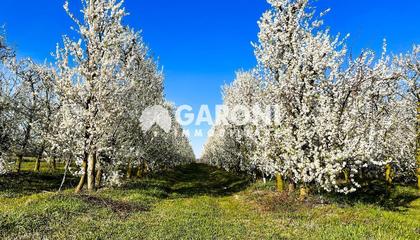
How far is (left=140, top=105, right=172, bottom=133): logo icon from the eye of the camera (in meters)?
38.2

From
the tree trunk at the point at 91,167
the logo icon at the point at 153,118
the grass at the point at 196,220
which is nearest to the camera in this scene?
the grass at the point at 196,220

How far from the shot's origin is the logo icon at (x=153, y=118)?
125 feet

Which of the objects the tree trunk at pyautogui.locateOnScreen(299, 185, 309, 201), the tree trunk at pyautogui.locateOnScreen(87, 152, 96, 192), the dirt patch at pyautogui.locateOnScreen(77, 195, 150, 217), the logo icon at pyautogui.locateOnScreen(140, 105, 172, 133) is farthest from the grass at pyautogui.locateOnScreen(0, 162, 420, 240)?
the logo icon at pyautogui.locateOnScreen(140, 105, 172, 133)

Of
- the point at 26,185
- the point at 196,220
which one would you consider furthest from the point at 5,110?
the point at 196,220

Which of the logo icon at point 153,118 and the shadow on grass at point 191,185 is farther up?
the logo icon at point 153,118

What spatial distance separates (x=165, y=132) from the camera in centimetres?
4719

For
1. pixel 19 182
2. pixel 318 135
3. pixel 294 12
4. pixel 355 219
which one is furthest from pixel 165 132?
pixel 355 219

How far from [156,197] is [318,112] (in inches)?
495

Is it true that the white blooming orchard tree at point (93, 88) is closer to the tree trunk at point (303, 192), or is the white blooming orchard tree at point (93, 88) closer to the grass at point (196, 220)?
the grass at point (196, 220)

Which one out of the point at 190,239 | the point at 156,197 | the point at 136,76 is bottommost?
the point at 190,239

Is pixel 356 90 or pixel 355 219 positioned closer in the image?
pixel 355 219

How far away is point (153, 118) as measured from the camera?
40.9 meters

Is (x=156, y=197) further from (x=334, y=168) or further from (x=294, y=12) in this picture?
(x=294, y=12)

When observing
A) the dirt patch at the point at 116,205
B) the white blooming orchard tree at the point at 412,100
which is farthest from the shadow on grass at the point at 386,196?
the dirt patch at the point at 116,205
